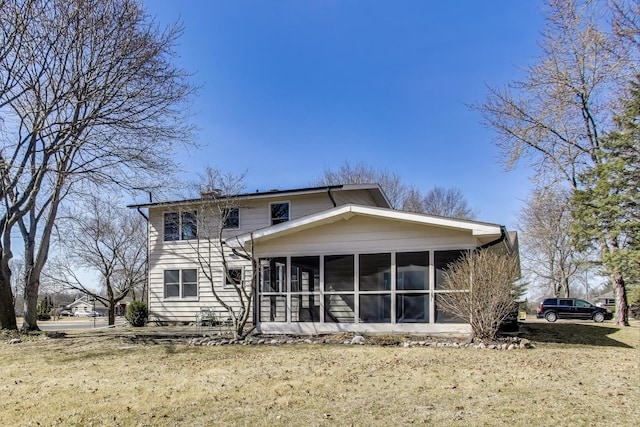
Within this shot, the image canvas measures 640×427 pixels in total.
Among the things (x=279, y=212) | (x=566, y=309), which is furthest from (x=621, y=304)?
(x=279, y=212)

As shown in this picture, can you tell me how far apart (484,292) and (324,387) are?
4649mm

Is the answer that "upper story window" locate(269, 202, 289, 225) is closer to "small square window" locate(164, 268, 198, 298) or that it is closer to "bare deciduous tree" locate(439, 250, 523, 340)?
"small square window" locate(164, 268, 198, 298)

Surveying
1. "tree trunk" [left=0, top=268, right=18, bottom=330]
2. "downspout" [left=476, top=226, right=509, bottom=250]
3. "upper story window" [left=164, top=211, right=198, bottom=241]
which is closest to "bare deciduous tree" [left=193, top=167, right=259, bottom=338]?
"upper story window" [left=164, top=211, right=198, bottom=241]

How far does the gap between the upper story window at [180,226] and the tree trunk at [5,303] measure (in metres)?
5.37

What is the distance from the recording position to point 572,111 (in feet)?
60.5

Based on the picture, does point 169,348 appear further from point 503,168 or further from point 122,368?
point 503,168

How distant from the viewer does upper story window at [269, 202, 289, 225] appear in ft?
50.9

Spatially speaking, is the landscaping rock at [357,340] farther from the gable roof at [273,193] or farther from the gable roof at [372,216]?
the gable roof at [273,193]

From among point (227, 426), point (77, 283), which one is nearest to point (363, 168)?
point (77, 283)

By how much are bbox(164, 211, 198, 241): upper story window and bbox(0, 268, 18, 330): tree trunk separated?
537 cm

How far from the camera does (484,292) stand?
355 inches

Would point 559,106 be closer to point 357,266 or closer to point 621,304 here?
point 621,304

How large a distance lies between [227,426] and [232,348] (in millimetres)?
5224

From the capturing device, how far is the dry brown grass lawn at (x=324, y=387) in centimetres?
456
